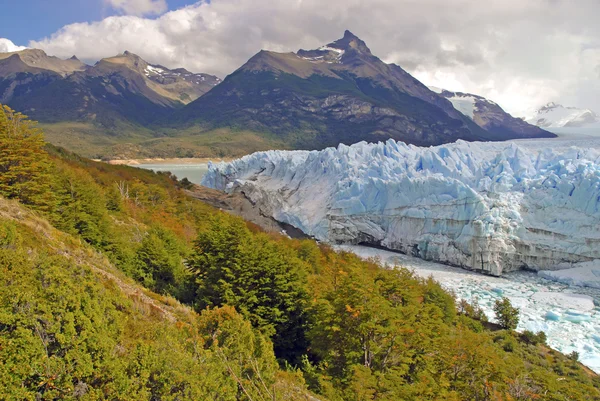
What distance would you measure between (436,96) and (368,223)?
141 m

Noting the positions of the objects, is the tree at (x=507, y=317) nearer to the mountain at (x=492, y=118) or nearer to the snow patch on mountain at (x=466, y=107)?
the mountain at (x=492, y=118)

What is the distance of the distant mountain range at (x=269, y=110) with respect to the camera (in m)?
106

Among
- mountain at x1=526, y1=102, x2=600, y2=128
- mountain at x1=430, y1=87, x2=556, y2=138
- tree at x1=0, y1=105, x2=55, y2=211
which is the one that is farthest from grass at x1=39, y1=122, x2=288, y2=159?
mountain at x1=526, y1=102, x2=600, y2=128

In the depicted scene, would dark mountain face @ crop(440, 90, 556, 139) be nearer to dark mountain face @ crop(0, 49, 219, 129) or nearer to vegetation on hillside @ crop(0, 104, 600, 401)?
dark mountain face @ crop(0, 49, 219, 129)

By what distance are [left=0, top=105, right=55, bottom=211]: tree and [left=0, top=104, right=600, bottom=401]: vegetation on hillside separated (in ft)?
0.17

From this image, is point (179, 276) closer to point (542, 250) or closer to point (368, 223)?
point (368, 223)

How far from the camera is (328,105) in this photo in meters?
122

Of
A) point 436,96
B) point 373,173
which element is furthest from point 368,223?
point 436,96

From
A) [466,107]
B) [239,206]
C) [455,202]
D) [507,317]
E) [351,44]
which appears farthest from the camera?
[351,44]

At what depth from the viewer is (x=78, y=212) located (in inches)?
506

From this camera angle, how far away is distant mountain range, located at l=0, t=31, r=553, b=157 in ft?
346

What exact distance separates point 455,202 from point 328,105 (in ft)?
334

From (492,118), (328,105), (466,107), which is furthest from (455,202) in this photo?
(466,107)

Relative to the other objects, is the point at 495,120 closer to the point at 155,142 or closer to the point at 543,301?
the point at 155,142
